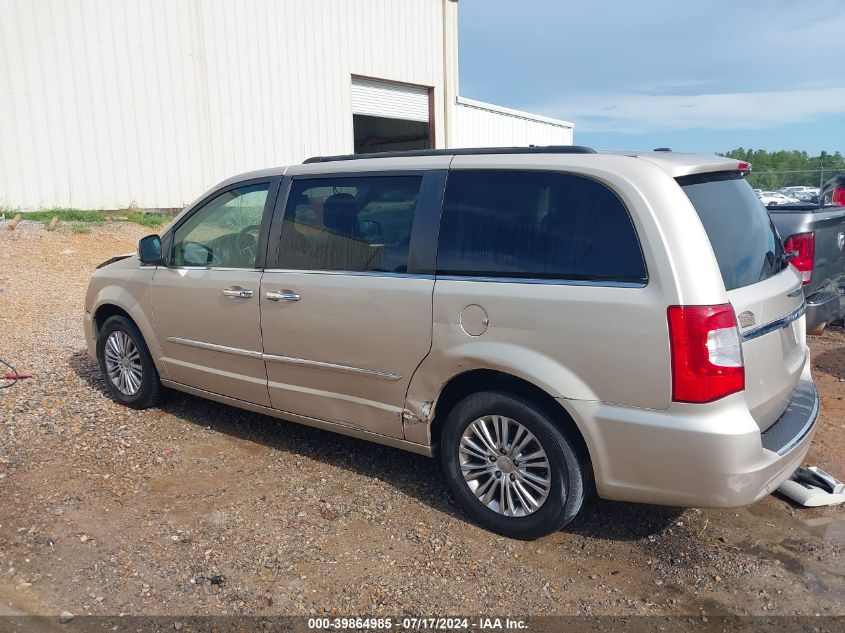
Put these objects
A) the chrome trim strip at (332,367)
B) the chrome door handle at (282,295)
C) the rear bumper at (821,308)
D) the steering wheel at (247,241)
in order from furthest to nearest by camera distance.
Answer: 1. the rear bumper at (821,308)
2. the steering wheel at (247,241)
3. the chrome door handle at (282,295)
4. the chrome trim strip at (332,367)

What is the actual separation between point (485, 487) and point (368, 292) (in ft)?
3.93

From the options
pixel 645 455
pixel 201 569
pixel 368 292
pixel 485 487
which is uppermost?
pixel 368 292

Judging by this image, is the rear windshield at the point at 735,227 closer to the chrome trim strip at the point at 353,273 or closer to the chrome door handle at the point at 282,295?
the chrome trim strip at the point at 353,273

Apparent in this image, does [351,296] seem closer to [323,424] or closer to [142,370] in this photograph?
[323,424]

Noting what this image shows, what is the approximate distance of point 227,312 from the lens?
4.47 metres

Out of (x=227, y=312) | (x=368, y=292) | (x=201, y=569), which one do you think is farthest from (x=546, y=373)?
(x=227, y=312)

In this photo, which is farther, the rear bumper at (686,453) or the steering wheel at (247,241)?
the steering wheel at (247,241)

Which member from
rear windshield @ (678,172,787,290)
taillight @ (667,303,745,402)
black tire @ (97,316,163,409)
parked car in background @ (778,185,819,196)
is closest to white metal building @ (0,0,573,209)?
black tire @ (97,316,163,409)

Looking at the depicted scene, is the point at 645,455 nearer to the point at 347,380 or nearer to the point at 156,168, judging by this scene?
the point at 347,380

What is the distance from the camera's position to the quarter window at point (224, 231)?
4.55 m

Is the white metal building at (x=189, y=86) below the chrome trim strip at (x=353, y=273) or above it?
above

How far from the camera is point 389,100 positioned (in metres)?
19.4

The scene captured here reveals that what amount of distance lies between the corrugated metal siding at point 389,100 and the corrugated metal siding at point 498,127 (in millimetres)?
1235

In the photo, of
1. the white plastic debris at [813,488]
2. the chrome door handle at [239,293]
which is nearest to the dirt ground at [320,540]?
the white plastic debris at [813,488]
